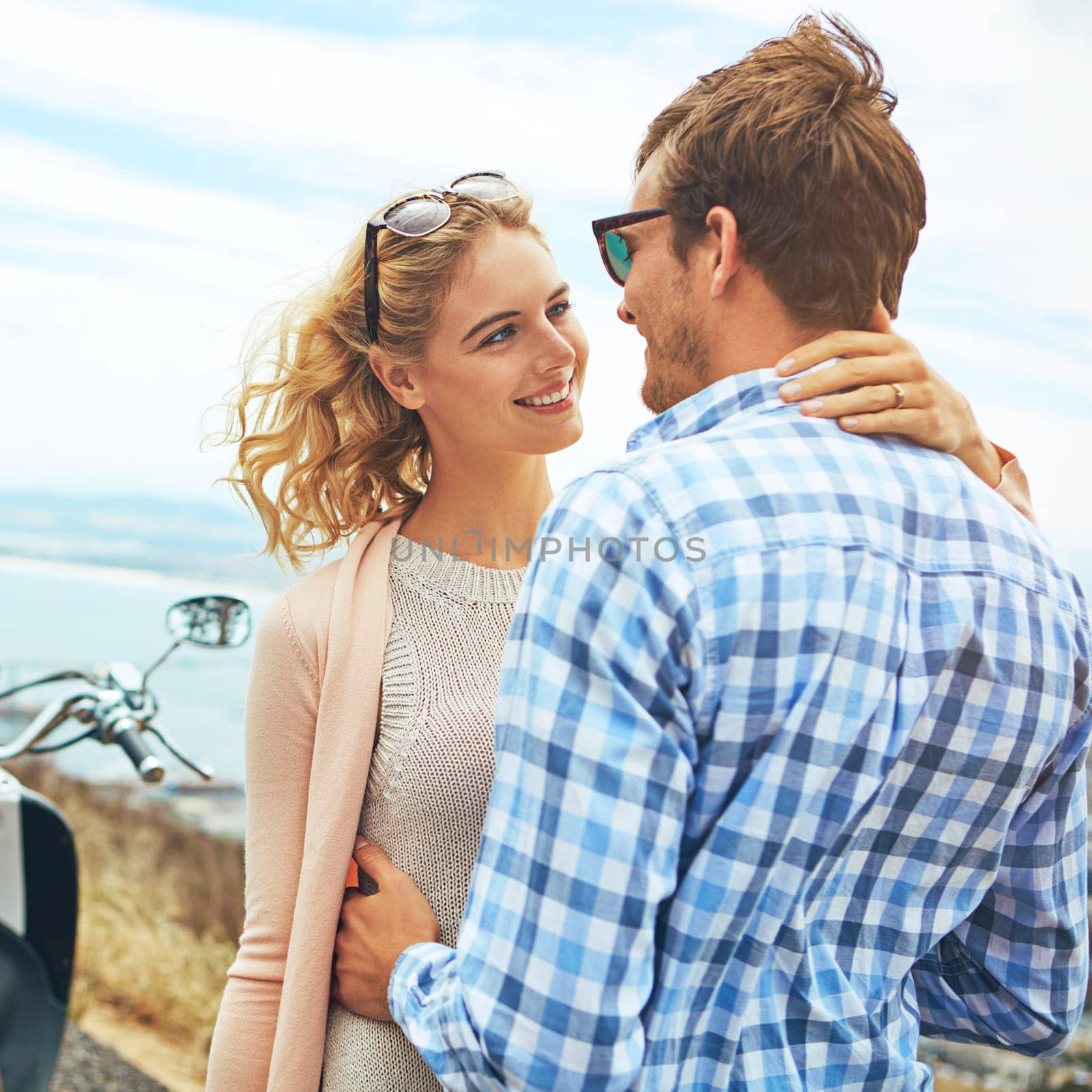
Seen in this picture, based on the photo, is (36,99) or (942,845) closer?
(942,845)

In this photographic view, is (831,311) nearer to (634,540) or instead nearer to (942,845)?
(634,540)

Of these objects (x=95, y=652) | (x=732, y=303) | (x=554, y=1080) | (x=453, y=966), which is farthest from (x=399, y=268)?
(x=95, y=652)

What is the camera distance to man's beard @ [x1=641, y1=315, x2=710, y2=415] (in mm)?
1025

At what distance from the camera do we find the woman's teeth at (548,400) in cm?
162

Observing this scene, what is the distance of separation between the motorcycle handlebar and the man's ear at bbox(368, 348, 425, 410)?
2.46ft

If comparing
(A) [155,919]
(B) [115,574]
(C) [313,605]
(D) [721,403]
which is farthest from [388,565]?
(B) [115,574]

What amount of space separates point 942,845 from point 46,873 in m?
1.71

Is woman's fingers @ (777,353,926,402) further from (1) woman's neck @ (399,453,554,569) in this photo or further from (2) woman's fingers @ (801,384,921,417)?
(1) woman's neck @ (399,453,554,569)

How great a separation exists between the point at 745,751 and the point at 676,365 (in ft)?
1.33

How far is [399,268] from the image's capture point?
1.62 meters

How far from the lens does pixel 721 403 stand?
0.97 metres

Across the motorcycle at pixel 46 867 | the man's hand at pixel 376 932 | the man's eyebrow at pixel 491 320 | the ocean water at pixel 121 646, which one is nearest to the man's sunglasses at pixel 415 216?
the man's eyebrow at pixel 491 320

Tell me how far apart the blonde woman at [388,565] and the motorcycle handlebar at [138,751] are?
0.41m

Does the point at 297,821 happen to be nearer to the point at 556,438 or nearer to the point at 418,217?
the point at 556,438
